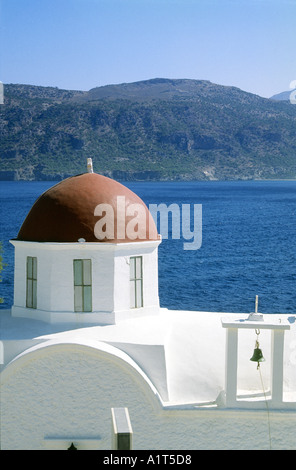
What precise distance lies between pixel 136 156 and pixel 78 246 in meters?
135

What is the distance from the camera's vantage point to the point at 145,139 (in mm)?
151000

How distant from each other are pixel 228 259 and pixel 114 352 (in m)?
46.8

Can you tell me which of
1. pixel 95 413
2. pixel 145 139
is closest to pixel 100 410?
pixel 95 413

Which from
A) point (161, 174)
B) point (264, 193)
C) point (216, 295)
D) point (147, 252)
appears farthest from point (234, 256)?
point (161, 174)

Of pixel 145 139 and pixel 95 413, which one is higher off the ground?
pixel 145 139

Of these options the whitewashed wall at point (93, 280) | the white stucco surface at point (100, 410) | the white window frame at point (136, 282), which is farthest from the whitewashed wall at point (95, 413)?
the white window frame at point (136, 282)

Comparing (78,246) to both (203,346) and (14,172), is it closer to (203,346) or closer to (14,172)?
(203,346)

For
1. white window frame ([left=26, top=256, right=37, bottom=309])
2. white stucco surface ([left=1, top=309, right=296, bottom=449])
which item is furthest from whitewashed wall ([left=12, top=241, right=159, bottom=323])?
white stucco surface ([left=1, top=309, right=296, bottom=449])

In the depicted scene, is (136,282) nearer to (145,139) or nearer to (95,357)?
(95,357)

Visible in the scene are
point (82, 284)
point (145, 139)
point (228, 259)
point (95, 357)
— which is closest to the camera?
point (95, 357)

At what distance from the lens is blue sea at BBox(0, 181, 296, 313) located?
41.6 meters

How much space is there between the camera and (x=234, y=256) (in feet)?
201

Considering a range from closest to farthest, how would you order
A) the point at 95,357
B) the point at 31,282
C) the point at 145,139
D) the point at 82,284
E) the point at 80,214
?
the point at 95,357 → the point at 82,284 → the point at 80,214 → the point at 31,282 → the point at 145,139

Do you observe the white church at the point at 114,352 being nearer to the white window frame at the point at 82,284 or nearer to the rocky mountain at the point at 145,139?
the white window frame at the point at 82,284
